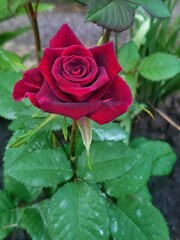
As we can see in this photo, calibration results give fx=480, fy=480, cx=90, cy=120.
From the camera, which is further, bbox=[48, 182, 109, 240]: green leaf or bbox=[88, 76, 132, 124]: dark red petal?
bbox=[48, 182, 109, 240]: green leaf

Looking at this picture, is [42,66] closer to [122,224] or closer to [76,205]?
[76,205]

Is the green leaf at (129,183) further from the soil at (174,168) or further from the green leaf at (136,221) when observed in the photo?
the soil at (174,168)

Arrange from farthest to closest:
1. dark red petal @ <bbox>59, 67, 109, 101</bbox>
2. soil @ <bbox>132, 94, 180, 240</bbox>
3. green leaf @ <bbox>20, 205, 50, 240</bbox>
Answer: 1. soil @ <bbox>132, 94, 180, 240</bbox>
2. green leaf @ <bbox>20, 205, 50, 240</bbox>
3. dark red petal @ <bbox>59, 67, 109, 101</bbox>

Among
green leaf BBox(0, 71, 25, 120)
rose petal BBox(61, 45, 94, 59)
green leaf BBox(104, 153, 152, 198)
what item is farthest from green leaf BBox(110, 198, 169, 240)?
rose petal BBox(61, 45, 94, 59)

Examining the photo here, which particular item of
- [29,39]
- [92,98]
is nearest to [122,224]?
[92,98]

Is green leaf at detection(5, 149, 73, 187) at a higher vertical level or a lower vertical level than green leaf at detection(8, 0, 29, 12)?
lower

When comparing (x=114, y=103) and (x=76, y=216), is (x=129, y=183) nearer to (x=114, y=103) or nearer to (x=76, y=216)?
(x=76, y=216)

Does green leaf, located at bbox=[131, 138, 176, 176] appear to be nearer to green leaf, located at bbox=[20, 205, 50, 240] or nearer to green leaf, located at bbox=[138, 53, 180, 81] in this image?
green leaf, located at bbox=[138, 53, 180, 81]
